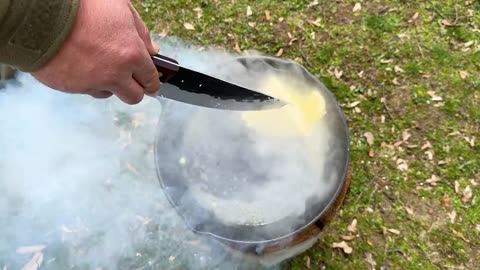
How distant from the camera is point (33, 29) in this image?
1523mm

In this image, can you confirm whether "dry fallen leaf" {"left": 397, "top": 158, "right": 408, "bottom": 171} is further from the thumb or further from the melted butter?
the thumb

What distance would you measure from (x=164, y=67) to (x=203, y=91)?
292mm

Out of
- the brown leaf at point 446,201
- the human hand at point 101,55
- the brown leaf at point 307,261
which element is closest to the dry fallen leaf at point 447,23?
the brown leaf at point 446,201

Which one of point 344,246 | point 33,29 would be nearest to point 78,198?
point 344,246

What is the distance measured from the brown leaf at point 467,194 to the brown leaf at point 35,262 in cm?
317

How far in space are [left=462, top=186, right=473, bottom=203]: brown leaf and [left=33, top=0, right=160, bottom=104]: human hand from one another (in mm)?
2781

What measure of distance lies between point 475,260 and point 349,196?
97 cm

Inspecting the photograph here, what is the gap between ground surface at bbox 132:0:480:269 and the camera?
3.46m

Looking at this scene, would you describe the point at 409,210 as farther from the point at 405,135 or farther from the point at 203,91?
the point at 203,91

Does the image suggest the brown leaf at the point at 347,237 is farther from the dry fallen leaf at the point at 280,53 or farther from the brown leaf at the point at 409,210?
the dry fallen leaf at the point at 280,53

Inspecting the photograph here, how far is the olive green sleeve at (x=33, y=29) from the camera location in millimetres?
1491

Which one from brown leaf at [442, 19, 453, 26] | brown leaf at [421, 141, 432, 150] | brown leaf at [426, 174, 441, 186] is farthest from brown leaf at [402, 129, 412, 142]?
brown leaf at [442, 19, 453, 26]

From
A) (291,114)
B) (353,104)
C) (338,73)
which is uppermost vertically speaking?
(291,114)

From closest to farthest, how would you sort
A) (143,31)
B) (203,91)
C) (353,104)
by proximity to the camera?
(143,31) < (203,91) < (353,104)
